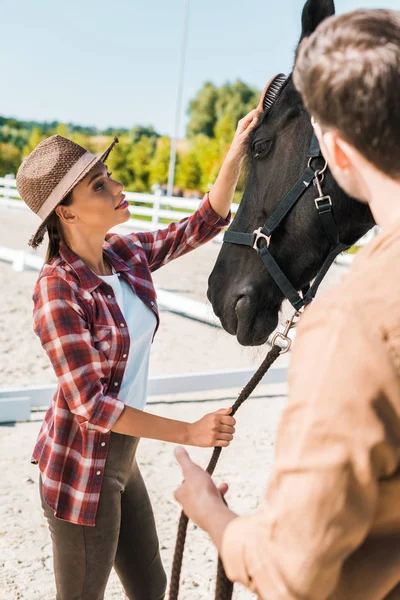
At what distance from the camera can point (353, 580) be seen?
33.7 inches

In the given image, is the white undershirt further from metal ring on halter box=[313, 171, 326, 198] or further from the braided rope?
metal ring on halter box=[313, 171, 326, 198]

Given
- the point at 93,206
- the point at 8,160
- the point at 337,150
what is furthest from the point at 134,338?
the point at 8,160

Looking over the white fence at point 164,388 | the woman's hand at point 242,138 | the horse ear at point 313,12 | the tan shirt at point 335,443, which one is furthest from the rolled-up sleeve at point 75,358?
the white fence at point 164,388

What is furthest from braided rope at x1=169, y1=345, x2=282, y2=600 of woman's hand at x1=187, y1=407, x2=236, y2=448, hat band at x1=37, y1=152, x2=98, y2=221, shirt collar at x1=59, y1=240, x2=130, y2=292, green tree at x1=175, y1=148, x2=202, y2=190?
green tree at x1=175, y1=148, x2=202, y2=190

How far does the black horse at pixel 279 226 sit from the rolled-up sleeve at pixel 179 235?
4.6 inches

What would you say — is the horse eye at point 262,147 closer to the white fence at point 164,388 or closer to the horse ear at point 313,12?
the horse ear at point 313,12

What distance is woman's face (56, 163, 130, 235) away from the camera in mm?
1983

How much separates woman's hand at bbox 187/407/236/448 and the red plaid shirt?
0.23 metres

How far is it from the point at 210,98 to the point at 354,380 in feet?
227

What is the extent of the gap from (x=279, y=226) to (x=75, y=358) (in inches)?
34.3

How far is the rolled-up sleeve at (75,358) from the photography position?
1.77 metres

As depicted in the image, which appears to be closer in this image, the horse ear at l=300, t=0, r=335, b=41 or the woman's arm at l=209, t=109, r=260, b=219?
the horse ear at l=300, t=0, r=335, b=41

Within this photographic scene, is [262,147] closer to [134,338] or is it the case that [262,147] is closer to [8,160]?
[134,338]

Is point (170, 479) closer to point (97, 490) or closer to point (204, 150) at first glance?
point (97, 490)
